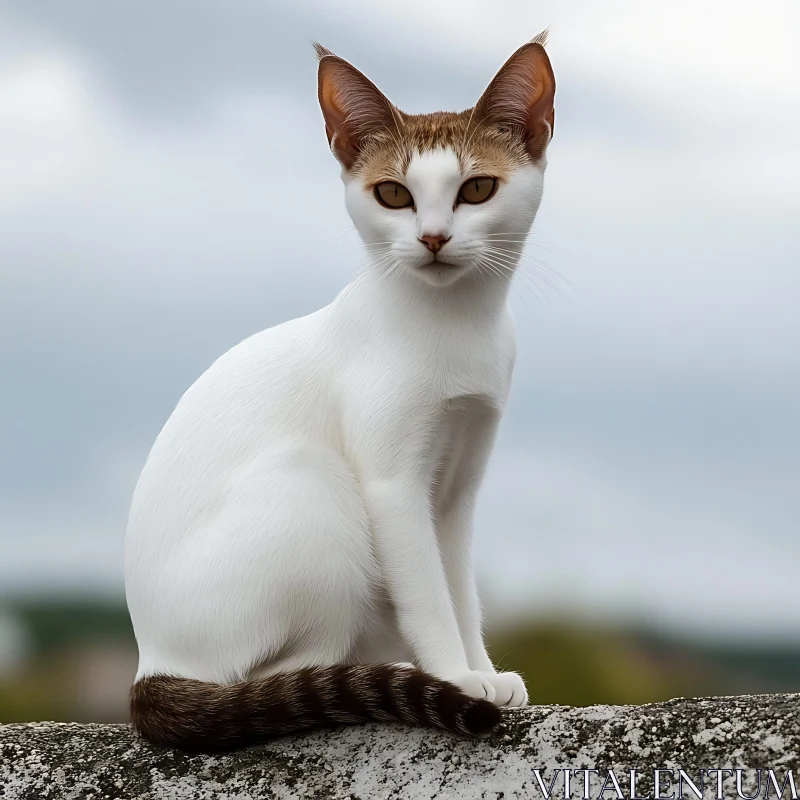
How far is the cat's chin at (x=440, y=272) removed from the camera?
3.33 metres

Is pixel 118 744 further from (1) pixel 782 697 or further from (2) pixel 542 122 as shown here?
(2) pixel 542 122

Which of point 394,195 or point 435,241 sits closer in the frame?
point 435,241

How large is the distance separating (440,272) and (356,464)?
712mm

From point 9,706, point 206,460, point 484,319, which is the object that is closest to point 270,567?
point 206,460

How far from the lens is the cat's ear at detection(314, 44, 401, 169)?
11.7 feet

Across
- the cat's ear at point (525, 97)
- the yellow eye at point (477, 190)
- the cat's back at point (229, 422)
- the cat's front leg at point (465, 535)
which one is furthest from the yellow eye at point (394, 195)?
the cat's front leg at point (465, 535)

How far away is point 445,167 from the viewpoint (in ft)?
10.9

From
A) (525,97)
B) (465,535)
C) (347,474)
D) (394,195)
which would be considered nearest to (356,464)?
(347,474)

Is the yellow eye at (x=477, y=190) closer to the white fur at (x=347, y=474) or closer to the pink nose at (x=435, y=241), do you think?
the white fur at (x=347, y=474)

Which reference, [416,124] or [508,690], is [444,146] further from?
[508,690]

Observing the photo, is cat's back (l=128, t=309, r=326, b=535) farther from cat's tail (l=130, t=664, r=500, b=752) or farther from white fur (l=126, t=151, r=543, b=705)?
cat's tail (l=130, t=664, r=500, b=752)

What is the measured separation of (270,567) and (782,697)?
63.3 inches

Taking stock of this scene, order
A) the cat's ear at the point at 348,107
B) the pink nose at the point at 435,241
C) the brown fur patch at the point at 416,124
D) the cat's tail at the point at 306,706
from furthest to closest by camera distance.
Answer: the cat's ear at the point at 348,107, the brown fur patch at the point at 416,124, the pink nose at the point at 435,241, the cat's tail at the point at 306,706

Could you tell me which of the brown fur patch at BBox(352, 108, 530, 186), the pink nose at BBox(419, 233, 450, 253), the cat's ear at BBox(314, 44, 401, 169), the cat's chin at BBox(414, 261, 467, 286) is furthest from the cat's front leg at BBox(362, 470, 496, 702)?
the cat's ear at BBox(314, 44, 401, 169)
